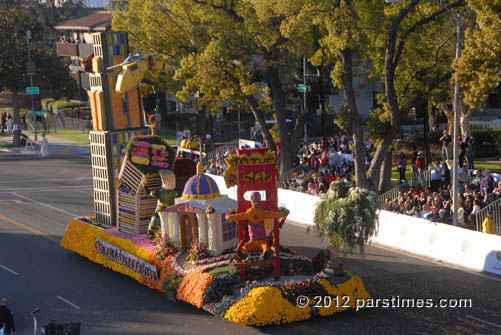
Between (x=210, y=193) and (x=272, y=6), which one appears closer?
(x=210, y=193)

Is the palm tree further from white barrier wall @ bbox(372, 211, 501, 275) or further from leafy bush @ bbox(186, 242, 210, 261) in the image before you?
white barrier wall @ bbox(372, 211, 501, 275)

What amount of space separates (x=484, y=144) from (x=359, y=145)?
48.2 ft

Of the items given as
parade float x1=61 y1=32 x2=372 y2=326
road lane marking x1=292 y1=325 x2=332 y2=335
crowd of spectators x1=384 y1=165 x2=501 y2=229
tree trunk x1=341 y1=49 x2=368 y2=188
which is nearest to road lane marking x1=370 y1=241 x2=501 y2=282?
crowd of spectators x1=384 y1=165 x2=501 y2=229

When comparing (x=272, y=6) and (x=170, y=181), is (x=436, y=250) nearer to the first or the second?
(x=170, y=181)

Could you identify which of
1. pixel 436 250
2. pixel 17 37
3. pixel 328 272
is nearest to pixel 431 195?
pixel 436 250

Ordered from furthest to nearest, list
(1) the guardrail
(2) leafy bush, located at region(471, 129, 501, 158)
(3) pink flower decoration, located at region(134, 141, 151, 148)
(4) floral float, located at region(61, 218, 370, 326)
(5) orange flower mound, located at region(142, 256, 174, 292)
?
(2) leafy bush, located at region(471, 129, 501, 158)
(1) the guardrail
(3) pink flower decoration, located at region(134, 141, 151, 148)
(5) orange flower mound, located at region(142, 256, 174, 292)
(4) floral float, located at region(61, 218, 370, 326)

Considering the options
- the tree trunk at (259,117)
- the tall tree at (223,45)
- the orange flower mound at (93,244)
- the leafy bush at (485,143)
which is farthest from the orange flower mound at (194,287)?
the leafy bush at (485,143)

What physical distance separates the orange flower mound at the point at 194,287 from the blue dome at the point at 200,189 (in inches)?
87.4

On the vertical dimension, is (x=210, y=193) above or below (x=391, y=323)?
above

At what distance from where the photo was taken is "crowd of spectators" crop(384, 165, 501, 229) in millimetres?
23484

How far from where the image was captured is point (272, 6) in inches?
1094

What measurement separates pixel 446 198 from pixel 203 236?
10.5 m

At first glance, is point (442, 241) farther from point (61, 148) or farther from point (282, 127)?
point (61, 148)

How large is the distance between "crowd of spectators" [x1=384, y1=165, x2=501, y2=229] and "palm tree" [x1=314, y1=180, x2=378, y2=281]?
6.26 m
